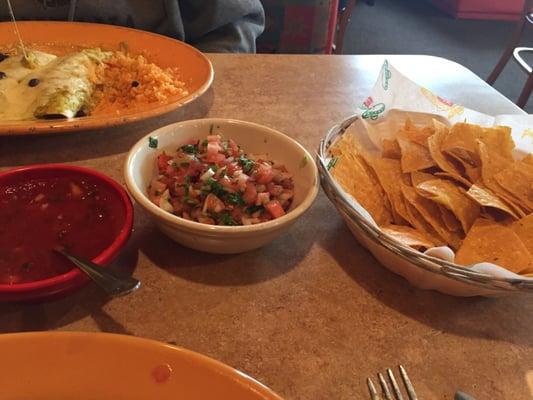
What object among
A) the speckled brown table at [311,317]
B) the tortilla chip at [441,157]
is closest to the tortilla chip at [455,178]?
the tortilla chip at [441,157]

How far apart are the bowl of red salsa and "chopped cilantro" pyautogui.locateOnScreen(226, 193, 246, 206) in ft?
0.54

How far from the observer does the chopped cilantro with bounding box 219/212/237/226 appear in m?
0.81

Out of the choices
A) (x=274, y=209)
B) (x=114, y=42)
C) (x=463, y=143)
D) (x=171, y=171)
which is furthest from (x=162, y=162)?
(x=114, y=42)

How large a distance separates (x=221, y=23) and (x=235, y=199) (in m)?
1.26

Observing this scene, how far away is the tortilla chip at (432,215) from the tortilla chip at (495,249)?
0.03 m

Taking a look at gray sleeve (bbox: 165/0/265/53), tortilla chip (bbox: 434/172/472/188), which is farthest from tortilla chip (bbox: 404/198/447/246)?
gray sleeve (bbox: 165/0/265/53)

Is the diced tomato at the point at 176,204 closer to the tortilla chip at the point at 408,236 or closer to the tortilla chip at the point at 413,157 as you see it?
the tortilla chip at the point at 408,236

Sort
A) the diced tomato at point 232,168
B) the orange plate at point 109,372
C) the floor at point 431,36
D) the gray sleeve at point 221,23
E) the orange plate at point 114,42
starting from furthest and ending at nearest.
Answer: the floor at point 431,36 < the gray sleeve at point 221,23 < the orange plate at point 114,42 < the diced tomato at point 232,168 < the orange plate at point 109,372

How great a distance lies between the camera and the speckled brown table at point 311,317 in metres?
0.71

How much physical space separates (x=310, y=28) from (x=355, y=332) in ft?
6.03

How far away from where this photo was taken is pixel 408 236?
0.84 meters

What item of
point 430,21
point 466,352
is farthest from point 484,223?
point 430,21

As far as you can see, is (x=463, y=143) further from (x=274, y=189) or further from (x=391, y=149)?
(x=274, y=189)

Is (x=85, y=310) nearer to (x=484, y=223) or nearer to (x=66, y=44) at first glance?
(x=484, y=223)
